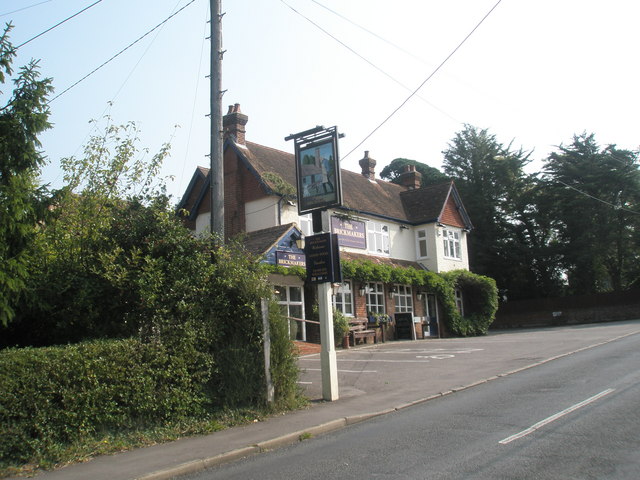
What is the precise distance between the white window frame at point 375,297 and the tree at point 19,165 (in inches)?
738

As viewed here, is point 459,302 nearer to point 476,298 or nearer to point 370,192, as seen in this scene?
point 476,298

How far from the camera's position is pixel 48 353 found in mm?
7496

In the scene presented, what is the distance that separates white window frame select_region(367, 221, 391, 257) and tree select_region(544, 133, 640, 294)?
20330mm

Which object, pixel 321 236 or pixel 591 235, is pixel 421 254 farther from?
pixel 321 236

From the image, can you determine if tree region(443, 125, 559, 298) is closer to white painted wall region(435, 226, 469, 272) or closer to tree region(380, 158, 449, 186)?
tree region(380, 158, 449, 186)

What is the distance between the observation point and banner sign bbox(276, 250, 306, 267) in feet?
67.1

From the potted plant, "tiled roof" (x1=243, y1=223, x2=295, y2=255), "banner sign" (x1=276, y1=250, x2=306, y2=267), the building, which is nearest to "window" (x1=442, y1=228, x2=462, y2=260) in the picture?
the building

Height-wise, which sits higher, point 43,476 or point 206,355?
point 206,355

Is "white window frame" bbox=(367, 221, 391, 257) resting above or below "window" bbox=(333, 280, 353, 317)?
above

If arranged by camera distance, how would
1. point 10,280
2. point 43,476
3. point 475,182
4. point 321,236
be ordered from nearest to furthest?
point 43,476, point 10,280, point 321,236, point 475,182

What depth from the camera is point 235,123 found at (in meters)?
26.0

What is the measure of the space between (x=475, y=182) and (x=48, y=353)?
1818 inches

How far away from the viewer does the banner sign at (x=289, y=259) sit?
20459mm

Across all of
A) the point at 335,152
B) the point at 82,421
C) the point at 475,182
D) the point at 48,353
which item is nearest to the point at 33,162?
the point at 48,353
